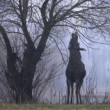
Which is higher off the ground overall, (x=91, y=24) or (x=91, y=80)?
(x=91, y=24)

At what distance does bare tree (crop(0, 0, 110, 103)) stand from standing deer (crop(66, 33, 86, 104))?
0.95m

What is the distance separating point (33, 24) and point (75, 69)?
2808mm

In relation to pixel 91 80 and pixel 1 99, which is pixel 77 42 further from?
pixel 1 99

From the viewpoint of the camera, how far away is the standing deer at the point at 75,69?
14375mm

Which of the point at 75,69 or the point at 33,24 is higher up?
the point at 33,24

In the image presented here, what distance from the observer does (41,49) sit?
52.9ft

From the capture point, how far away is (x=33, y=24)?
15359mm

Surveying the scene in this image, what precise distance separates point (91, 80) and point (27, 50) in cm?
325

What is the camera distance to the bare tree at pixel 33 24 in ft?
48.9

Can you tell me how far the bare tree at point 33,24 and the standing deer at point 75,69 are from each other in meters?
0.95

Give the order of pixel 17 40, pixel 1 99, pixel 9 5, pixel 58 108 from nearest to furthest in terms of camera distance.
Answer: pixel 58 108
pixel 9 5
pixel 1 99
pixel 17 40

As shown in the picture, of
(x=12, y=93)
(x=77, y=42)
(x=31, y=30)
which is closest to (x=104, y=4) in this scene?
(x=77, y=42)

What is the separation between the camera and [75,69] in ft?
47.2

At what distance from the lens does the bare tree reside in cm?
1491
